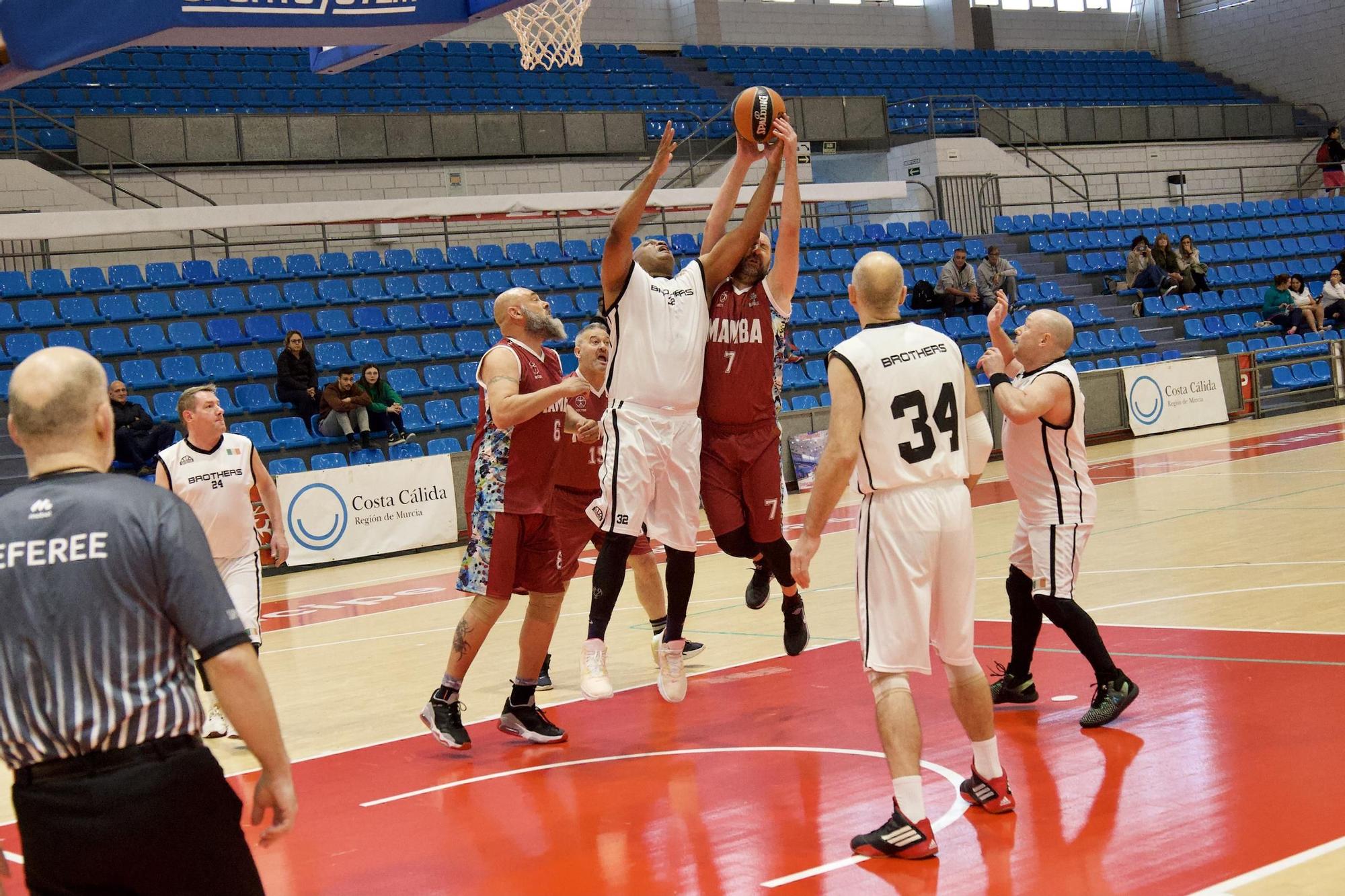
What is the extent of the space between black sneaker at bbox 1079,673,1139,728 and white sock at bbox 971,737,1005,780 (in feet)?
3.45

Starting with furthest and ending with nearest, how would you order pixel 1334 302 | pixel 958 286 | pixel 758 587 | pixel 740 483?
pixel 1334 302 < pixel 958 286 < pixel 758 587 < pixel 740 483

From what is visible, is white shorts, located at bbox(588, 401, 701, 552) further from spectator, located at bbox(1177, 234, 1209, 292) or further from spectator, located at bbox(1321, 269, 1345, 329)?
spectator, located at bbox(1321, 269, 1345, 329)

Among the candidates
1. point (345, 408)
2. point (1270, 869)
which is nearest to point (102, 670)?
point (1270, 869)

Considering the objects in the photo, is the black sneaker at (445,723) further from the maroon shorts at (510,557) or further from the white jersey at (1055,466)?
the white jersey at (1055,466)

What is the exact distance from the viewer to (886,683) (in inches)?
169

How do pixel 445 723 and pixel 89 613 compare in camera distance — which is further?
pixel 445 723

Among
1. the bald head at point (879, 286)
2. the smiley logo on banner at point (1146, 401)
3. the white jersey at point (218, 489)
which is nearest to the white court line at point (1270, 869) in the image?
the bald head at point (879, 286)

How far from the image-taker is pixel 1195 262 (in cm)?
2272

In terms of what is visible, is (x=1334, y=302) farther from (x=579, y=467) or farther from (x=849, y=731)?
(x=849, y=731)

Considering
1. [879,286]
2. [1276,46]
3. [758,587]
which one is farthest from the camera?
Result: [1276,46]

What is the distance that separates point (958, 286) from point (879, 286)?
15.8m

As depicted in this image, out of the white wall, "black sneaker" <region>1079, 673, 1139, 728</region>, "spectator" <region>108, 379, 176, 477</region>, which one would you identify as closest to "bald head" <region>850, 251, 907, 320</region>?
"black sneaker" <region>1079, 673, 1139, 728</region>

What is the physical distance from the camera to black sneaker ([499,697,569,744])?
595cm

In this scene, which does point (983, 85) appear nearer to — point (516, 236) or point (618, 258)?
point (516, 236)
